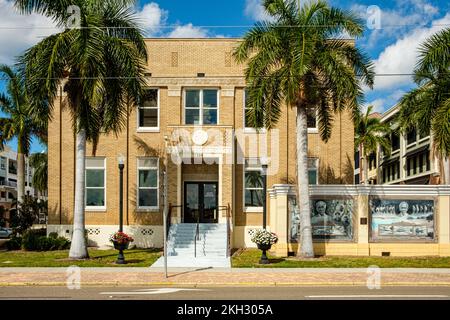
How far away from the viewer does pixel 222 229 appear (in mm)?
24641

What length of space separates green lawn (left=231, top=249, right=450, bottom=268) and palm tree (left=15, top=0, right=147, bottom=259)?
6.67 meters

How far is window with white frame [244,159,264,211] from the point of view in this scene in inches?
1062

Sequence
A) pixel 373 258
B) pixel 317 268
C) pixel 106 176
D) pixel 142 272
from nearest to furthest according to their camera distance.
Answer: pixel 142 272 → pixel 317 268 → pixel 373 258 → pixel 106 176

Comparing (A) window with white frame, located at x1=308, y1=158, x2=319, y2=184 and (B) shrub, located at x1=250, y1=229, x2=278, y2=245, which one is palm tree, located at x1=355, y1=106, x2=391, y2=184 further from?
(B) shrub, located at x1=250, y1=229, x2=278, y2=245

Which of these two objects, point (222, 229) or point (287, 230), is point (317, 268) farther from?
point (222, 229)

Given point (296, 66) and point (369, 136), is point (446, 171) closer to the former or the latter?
point (296, 66)

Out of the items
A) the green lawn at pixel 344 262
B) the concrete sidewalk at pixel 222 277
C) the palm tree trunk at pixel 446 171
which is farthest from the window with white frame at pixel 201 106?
the palm tree trunk at pixel 446 171

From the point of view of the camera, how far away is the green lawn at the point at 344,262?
63.0 feet

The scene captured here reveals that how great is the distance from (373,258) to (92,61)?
1370cm

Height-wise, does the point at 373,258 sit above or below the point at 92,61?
below

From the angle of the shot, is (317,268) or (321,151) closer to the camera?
(317,268)

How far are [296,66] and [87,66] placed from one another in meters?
7.69

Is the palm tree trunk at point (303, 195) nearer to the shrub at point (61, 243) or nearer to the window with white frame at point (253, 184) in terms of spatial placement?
the window with white frame at point (253, 184)
